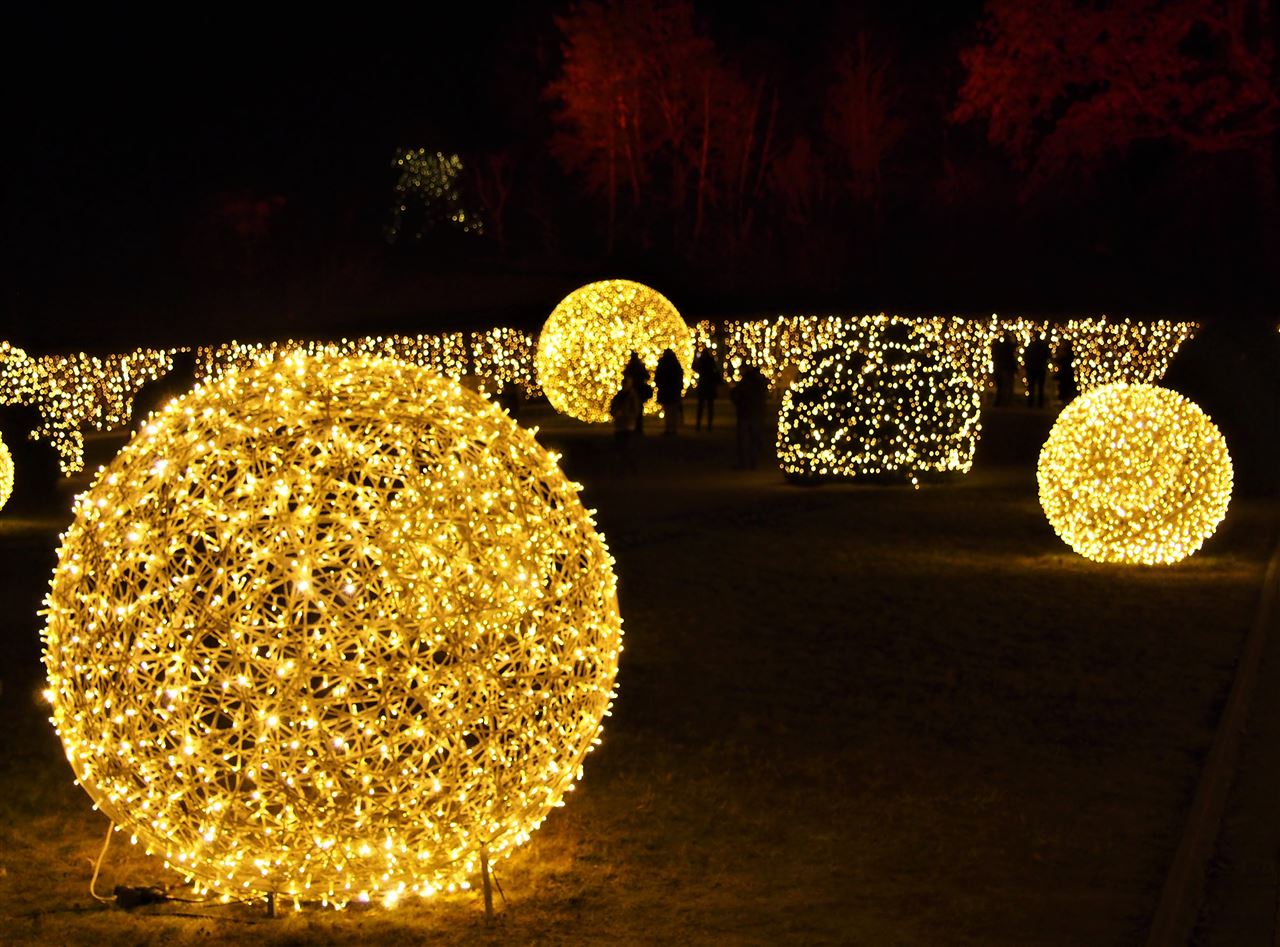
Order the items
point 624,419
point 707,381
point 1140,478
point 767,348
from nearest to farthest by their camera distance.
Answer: point 1140,478
point 624,419
point 707,381
point 767,348

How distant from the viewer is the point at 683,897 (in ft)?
22.1

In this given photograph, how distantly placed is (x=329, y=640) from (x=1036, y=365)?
97.4 ft

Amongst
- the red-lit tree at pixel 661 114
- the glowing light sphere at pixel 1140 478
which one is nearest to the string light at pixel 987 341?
the red-lit tree at pixel 661 114

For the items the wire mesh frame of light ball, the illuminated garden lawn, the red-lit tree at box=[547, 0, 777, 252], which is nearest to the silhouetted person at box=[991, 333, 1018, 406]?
the wire mesh frame of light ball

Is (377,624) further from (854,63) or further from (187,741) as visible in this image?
(854,63)

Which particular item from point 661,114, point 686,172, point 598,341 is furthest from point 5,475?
point 686,172

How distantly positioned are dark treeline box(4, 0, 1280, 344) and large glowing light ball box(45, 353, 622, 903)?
36.5 meters

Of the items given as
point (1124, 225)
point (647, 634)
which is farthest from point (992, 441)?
point (1124, 225)

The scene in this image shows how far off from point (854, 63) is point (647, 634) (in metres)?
47.0

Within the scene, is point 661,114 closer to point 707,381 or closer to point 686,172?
point 686,172

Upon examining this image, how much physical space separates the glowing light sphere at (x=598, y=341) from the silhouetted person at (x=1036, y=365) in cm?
766

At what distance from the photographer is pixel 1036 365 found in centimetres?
3434

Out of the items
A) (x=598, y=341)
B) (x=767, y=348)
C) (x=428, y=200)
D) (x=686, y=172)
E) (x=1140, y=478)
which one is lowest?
(x=767, y=348)

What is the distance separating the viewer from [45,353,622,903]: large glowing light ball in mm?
6098
